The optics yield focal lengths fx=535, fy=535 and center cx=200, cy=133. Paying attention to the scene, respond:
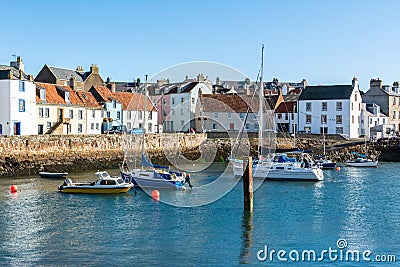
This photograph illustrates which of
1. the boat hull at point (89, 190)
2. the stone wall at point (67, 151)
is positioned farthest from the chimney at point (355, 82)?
the boat hull at point (89, 190)

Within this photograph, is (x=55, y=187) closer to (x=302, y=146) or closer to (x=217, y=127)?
(x=302, y=146)

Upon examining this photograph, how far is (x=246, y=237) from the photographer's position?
21.5m

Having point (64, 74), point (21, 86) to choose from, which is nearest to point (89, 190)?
point (21, 86)

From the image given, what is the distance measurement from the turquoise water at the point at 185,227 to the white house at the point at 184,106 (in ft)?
113

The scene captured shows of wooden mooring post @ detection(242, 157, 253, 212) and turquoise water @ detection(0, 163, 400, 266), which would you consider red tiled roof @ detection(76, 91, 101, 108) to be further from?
wooden mooring post @ detection(242, 157, 253, 212)

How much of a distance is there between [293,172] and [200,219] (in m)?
16.8

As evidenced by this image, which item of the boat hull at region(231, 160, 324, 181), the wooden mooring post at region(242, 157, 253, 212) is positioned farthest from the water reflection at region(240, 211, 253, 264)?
the boat hull at region(231, 160, 324, 181)

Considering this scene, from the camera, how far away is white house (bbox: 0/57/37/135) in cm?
4497

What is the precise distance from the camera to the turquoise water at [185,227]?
1883 centimetres

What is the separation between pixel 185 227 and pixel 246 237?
3.04m

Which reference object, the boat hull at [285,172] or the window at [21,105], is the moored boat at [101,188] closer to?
the boat hull at [285,172]

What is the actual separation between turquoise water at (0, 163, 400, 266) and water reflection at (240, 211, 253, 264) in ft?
0.12

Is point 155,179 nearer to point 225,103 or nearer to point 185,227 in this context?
point 185,227

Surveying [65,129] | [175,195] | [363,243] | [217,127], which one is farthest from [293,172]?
[217,127]
